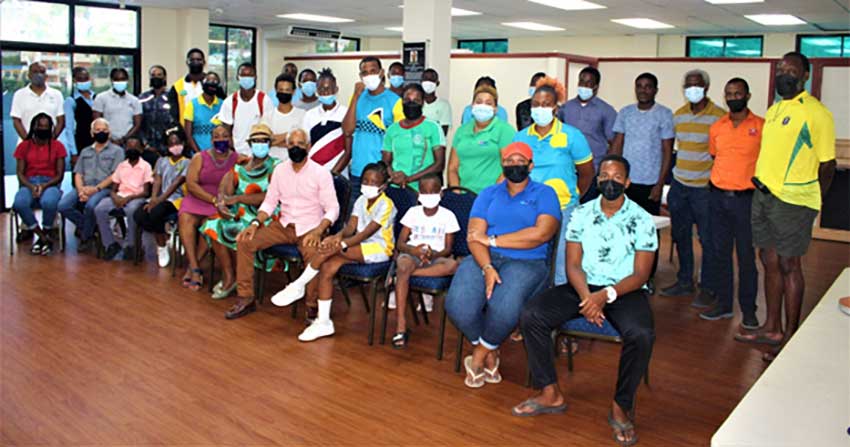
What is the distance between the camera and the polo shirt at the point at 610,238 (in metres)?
3.97

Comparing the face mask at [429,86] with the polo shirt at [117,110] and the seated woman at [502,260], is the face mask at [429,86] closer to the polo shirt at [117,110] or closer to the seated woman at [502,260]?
the polo shirt at [117,110]

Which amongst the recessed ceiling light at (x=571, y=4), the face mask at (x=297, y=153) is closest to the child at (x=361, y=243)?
the face mask at (x=297, y=153)

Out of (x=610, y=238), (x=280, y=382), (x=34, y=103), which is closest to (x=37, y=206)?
→ (x=34, y=103)

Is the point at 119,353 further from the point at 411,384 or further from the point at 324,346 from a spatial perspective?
the point at 411,384

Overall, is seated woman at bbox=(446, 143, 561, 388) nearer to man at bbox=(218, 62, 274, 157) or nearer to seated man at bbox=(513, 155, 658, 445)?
seated man at bbox=(513, 155, 658, 445)

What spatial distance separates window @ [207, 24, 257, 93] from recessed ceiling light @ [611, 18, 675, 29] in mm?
7366

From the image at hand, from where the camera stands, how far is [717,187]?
18.4 feet

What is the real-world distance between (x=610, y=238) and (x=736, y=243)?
6.38ft

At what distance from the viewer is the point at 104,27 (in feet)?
40.5

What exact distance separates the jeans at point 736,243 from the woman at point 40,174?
5684 millimetres

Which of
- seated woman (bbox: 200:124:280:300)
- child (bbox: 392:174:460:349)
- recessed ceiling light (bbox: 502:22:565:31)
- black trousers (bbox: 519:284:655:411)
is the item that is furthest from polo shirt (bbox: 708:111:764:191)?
recessed ceiling light (bbox: 502:22:565:31)

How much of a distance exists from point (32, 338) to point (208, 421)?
1.84 meters

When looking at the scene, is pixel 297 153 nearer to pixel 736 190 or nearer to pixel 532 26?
pixel 736 190

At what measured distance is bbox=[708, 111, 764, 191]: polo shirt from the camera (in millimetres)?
5363
